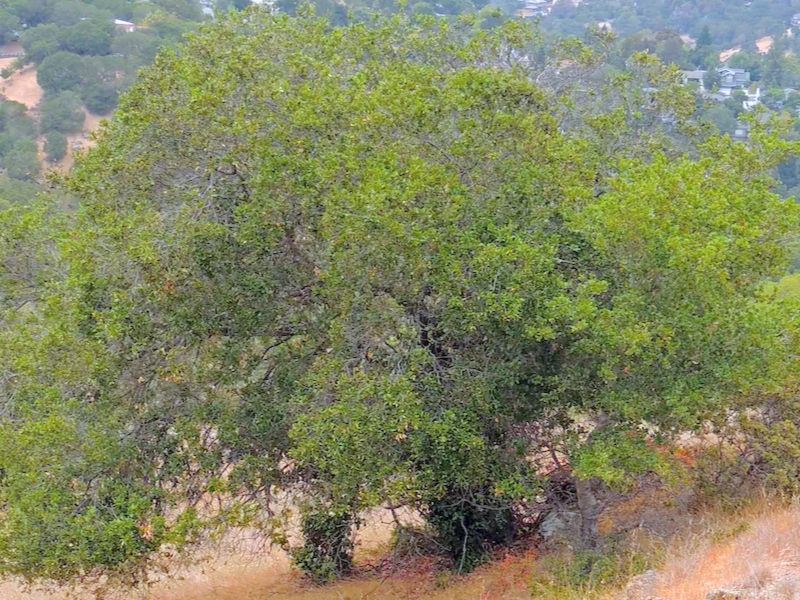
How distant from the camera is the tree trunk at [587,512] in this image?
967cm

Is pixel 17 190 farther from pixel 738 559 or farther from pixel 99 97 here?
pixel 738 559

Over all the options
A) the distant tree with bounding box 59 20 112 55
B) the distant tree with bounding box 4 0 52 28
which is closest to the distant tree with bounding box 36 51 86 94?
the distant tree with bounding box 59 20 112 55

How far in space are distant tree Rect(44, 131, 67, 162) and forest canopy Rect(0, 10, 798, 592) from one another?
136ft

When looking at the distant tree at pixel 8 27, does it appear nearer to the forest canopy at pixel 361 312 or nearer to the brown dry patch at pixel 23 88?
the brown dry patch at pixel 23 88

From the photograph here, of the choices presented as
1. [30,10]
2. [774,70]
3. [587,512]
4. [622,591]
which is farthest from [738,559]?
[774,70]

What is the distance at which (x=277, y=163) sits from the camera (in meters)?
8.56

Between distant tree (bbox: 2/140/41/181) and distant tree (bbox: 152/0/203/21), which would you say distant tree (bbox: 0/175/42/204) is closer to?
distant tree (bbox: 2/140/41/181)

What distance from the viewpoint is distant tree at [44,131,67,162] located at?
159 ft

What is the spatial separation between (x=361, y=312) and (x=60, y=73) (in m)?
51.2

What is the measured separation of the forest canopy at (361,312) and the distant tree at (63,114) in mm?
44381

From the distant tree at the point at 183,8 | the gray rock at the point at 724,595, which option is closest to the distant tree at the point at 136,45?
the distant tree at the point at 183,8

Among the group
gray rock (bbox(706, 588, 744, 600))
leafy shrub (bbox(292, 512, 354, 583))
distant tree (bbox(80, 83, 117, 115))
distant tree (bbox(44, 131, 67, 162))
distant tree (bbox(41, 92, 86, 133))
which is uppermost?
gray rock (bbox(706, 588, 744, 600))

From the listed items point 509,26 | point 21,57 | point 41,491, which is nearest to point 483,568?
point 41,491

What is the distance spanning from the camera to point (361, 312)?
8461mm
